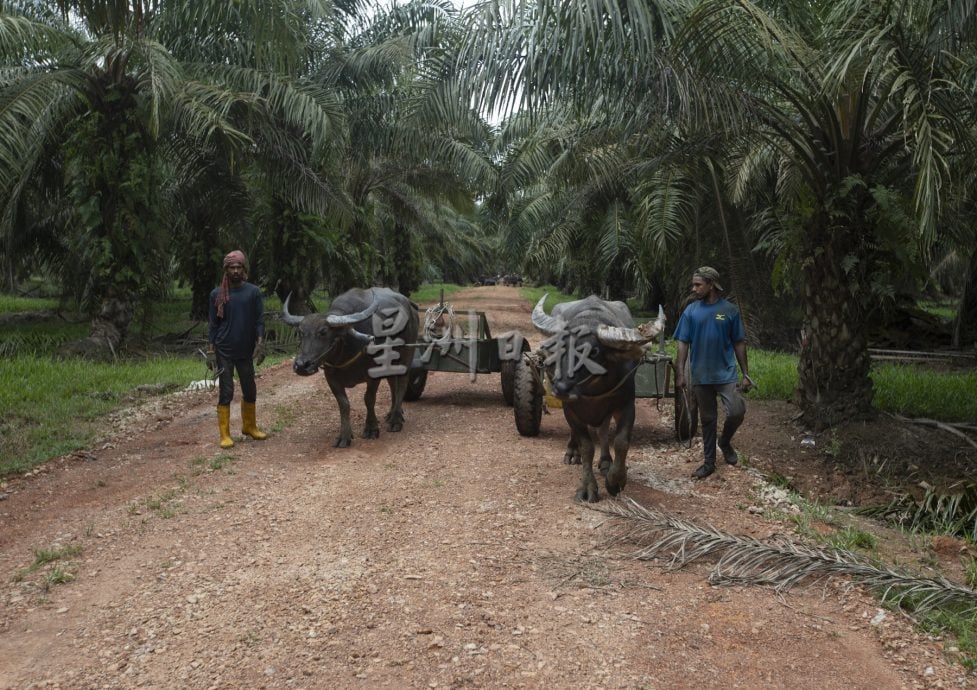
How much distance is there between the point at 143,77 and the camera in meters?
12.9

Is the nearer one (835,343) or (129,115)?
(835,343)

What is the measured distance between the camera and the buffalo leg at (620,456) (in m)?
6.02

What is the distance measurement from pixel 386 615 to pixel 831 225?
653 cm

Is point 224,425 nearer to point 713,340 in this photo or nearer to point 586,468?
point 586,468

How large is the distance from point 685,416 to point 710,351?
1.45 m

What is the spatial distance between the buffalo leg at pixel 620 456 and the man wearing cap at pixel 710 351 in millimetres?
882

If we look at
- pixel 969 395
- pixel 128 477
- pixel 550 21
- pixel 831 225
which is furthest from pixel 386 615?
pixel 969 395

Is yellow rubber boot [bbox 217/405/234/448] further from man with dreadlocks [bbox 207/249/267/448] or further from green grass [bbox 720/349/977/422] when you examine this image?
green grass [bbox 720/349/977/422]

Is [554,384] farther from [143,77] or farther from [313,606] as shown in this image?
[143,77]

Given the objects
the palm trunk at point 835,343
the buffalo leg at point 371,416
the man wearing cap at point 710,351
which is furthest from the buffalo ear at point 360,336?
the palm trunk at point 835,343

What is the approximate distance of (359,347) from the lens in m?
8.12

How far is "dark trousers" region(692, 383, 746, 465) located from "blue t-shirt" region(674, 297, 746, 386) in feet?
0.28

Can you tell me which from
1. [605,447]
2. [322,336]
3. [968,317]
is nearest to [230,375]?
[322,336]

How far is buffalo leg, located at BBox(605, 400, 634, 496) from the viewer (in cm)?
602
